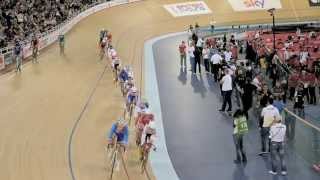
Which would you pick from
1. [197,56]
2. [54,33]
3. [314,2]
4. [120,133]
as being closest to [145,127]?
[120,133]

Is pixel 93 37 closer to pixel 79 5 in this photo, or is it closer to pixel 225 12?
pixel 79 5

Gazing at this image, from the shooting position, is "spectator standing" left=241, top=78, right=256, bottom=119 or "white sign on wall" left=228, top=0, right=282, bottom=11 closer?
"spectator standing" left=241, top=78, right=256, bottom=119

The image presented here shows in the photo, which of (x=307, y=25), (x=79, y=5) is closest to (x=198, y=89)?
(x=307, y=25)

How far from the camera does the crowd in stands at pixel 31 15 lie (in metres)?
27.8

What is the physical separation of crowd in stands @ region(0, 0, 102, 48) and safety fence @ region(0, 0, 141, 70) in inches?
21.7

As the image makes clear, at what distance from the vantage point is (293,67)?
1944 cm

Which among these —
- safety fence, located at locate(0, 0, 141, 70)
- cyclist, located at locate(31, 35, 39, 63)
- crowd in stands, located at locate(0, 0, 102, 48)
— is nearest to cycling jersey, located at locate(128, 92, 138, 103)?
safety fence, located at locate(0, 0, 141, 70)

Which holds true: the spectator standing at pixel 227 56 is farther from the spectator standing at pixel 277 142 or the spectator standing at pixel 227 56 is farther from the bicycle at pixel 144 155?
the bicycle at pixel 144 155

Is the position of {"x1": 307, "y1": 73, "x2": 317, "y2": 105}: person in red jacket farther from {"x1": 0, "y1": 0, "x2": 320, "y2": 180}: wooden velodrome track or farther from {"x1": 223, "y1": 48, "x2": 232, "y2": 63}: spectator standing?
{"x1": 0, "y1": 0, "x2": 320, "y2": 180}: wooden velodrome track

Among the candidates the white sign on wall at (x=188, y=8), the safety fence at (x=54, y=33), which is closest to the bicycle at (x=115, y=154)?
the safety fence at (x=54, y=33)

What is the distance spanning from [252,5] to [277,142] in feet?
99.9

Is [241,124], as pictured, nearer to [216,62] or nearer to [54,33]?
[216,62]

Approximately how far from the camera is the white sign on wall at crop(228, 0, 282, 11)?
132 ft

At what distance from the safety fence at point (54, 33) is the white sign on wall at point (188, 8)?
10.5ft
